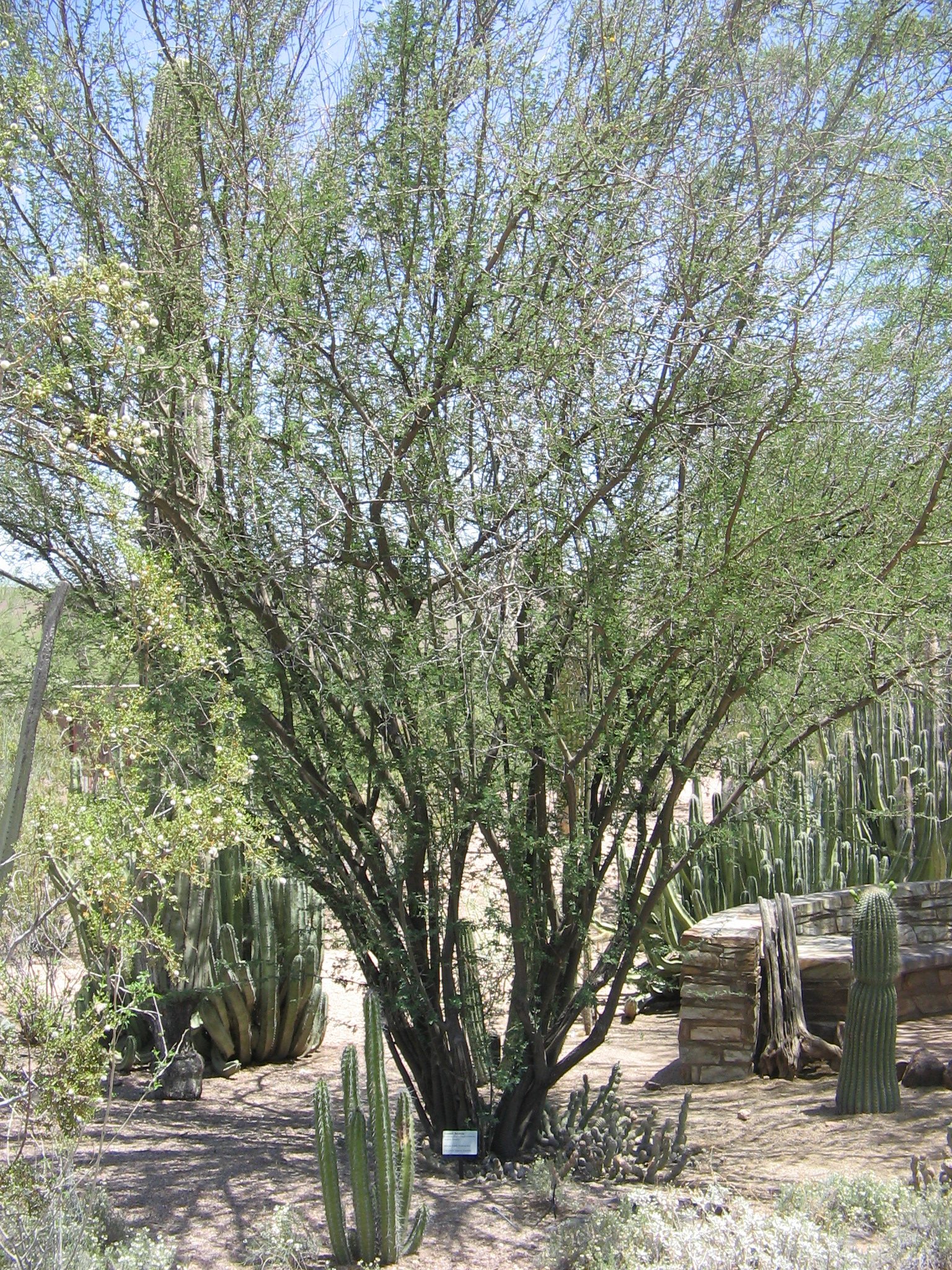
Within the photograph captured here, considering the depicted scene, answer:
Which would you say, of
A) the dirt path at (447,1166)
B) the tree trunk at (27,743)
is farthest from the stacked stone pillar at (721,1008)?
the tree trunk at (27,743)

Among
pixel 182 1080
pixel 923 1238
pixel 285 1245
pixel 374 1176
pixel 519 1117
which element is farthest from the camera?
pixel 182 1080

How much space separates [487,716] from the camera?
515cm

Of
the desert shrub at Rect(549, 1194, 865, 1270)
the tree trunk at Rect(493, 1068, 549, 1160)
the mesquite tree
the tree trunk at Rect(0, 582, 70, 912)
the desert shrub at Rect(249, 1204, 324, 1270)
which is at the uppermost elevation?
the mesquite tree

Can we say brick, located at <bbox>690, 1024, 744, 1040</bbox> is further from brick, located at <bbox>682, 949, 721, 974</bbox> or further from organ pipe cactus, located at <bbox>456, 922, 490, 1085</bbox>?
organ pipe cactus, located at <bbox>456, 922, 490, 1085</bbox>

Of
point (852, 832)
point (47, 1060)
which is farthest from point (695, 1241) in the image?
point (852, 832)

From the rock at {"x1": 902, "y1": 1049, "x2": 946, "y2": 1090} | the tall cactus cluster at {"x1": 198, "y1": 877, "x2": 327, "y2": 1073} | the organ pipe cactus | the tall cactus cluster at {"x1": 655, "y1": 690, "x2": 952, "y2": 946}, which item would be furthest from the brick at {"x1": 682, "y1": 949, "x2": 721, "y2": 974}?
the tall cactus cluster at {"x1": 198, "y1": 877, "x2": 327, "y2": 1073}

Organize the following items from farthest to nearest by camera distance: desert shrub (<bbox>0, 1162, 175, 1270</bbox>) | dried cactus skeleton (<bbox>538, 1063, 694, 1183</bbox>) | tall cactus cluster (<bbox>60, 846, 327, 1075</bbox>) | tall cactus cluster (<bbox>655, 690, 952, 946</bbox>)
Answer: tall cactus cluster (<bbox>655, 690, 952, 946</bbox>) → tall cactus cluster (<bbox>60, 846, 327, 1075</bbox>) → dried cactus skeleton (<bbox>538, 1063, 694, 1183</bbox>) → desert shrub (<bbox>0, 1162, 175, 1270</bbox>)

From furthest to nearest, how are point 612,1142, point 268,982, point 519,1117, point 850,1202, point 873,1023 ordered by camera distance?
1. point 268,982
2. point 873,1023
3. point 519,1117
4. point 612,1142
5. point 850,1202

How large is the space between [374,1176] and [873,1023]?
2723mm

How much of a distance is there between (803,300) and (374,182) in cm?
191

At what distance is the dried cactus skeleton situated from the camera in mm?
5211

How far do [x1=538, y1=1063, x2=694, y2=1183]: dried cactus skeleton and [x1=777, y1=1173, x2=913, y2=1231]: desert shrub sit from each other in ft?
2.43

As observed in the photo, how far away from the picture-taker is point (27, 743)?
327cm

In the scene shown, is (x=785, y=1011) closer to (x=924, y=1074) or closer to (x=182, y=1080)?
(x=924, y=1074)
